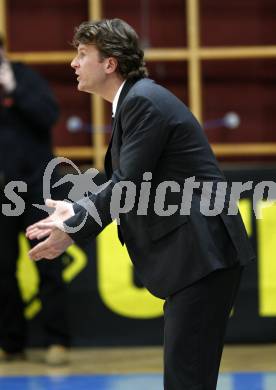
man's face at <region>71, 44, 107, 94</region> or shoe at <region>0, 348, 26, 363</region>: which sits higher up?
man's face at <region>71, 44, 107, 94</region>

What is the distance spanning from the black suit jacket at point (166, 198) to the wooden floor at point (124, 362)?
1912mm

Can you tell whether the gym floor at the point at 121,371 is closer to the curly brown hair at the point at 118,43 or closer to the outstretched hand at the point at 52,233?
the outstretched hand at the point at 52,233

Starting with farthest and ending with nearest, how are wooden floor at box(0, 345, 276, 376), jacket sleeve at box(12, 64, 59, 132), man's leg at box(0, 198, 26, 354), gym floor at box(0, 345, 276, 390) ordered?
man's leg at box(0, 198, 26, 354)
jacket sleeve at box(12, 64, 59, 132)
wooden floor at box(0, 345, 276, 376)
gym floor at box(0, 345, 276, 390)

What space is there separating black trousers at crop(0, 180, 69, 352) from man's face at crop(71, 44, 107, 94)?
6.57ft

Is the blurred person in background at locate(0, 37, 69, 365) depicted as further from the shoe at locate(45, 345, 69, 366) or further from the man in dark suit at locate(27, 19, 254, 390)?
the man in dark suit at locate(27, 19, 254, 390)

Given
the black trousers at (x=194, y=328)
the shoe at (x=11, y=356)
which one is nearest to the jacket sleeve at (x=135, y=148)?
the black trousers at (x=194, y=328)

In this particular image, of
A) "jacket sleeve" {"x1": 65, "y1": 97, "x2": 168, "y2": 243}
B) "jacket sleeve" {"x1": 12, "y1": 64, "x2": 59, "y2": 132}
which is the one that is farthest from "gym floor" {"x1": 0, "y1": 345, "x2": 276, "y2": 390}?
"jacket sleeve" {"x1": 65, "y1": 97, "x2": 168, "y2": 243}

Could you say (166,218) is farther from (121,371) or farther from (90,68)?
(121,371)

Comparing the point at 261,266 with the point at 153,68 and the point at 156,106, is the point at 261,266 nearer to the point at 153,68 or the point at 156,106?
the point at 153,68

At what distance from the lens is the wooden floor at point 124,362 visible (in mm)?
4324

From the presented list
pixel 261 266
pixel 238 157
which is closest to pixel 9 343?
pixel 261 266

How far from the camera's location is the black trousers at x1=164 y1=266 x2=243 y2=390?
2.47 m

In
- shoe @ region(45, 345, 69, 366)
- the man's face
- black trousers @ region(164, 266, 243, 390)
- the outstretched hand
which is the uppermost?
the man's face

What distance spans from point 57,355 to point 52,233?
2.22 meters
